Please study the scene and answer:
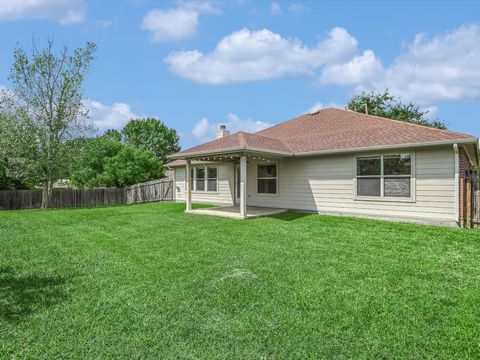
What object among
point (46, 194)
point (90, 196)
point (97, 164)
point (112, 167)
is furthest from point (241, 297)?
point (97, 164)

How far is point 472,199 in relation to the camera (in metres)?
8.73

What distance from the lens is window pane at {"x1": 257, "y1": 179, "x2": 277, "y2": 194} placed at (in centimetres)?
1303

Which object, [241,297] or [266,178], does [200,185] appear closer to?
[266,178]

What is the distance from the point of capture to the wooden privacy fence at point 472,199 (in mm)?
8625

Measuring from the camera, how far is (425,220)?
9.18 meters

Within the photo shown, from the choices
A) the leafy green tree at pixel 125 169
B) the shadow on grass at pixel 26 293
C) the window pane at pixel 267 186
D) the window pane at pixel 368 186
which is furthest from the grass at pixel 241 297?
the leafy green tree at pixel 125 169

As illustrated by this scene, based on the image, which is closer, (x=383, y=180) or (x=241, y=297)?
(x=241, y=297)

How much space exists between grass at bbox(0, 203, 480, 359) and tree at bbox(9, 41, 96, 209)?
10390mm

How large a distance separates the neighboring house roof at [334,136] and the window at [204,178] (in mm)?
3316

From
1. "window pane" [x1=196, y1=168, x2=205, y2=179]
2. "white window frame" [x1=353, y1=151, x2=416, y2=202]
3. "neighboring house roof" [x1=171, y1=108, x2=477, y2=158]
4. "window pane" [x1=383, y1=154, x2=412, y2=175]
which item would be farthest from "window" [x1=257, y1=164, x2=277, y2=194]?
"window pane" [x1=383, y1=154, x2=412, y2=175]

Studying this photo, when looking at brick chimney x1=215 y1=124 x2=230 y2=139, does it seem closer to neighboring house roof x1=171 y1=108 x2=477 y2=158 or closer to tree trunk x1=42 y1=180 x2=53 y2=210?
neighboring house roof x1=171 y1=108 x2=477 y2=158

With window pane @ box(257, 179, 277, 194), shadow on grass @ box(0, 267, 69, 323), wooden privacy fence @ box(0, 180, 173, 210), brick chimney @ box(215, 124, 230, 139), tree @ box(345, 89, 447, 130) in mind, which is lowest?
shadow on grass @ box(0, 267, 69, 323)

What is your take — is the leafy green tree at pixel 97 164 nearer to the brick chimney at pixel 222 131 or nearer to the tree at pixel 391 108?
the brick chimney at pixel 222 131

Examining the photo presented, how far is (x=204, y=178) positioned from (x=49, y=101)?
9.50 m
